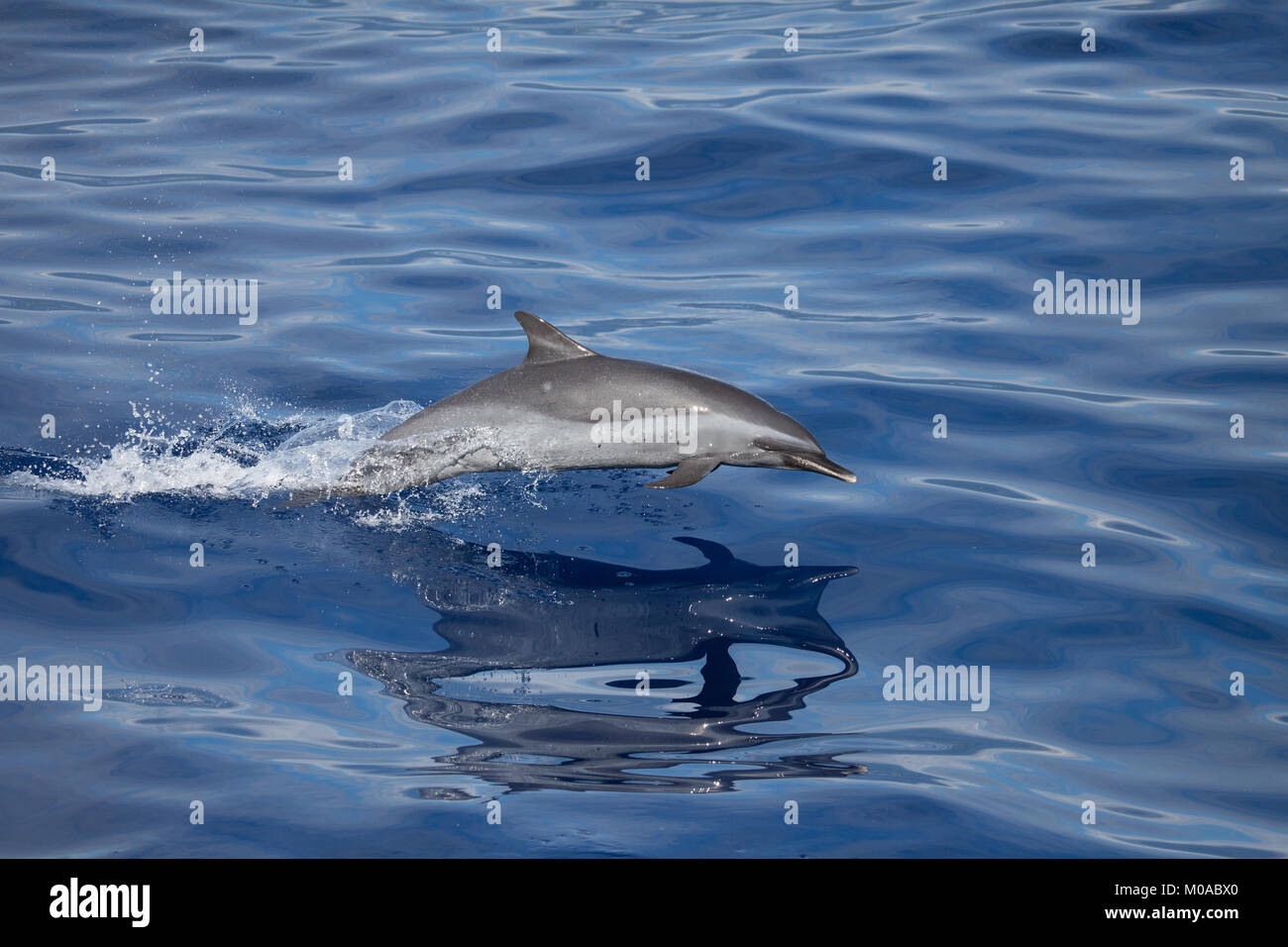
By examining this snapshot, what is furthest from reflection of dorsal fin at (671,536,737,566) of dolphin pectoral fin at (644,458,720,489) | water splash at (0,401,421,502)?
water splash at (0,401,421,502)

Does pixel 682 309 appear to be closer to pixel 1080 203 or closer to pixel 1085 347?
pixel 1085 347

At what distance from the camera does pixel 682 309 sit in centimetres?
1271

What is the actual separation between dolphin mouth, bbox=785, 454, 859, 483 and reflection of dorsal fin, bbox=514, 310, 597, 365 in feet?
5.08

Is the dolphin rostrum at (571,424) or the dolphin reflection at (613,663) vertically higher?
the dolphin rostrum at (571,424)

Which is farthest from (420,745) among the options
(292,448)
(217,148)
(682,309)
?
(217,148)

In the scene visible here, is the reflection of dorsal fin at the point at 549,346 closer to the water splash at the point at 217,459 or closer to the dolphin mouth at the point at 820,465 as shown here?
the water splash at the point at 217,459

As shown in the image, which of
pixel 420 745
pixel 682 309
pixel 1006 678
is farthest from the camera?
pixel 682 309

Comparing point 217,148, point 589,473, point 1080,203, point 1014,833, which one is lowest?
point 1014,833

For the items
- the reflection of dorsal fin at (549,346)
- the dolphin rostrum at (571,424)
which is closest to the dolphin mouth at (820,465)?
the dolphin rostrum at (571,424)

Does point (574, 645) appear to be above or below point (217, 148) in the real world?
below

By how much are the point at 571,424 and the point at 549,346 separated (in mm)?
531

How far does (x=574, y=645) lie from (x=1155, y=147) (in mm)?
11811

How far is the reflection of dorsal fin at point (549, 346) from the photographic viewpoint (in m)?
8.64

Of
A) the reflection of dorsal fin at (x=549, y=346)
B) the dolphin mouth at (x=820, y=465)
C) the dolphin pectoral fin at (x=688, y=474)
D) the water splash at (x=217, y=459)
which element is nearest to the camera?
the dolphin pectoral fin at (x=688, y=474)
